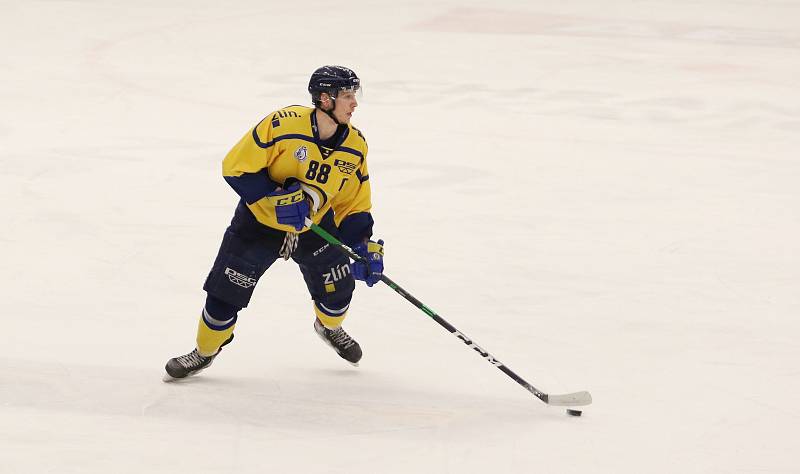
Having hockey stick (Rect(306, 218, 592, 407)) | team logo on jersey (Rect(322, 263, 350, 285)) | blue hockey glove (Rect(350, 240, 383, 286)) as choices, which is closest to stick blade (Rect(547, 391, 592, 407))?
hockey stick (Rect(306, 218, 592, 407))

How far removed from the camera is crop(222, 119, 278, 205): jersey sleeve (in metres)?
3.64

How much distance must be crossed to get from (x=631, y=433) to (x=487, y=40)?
7.89m

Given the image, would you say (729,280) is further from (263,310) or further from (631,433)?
(263,310)

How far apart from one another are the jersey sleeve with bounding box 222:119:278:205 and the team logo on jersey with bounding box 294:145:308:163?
76 millimetres

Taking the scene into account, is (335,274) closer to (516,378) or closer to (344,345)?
(344,345)

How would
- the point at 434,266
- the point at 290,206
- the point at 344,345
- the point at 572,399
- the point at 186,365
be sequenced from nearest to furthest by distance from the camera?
the point at 290,206 < the point at 572,399 < the point at 186,365 < the point at 344,345 < the point at 434,266

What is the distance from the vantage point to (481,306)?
4734 millimetres

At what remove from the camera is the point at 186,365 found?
3896 millimetres

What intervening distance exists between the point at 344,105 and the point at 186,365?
1041 millimetres

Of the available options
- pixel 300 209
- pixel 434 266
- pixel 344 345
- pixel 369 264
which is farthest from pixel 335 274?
pixel 434 266

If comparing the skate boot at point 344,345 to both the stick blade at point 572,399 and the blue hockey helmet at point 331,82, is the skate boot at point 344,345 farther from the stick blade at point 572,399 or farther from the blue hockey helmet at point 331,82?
the blue hockey helmet at point 331,82

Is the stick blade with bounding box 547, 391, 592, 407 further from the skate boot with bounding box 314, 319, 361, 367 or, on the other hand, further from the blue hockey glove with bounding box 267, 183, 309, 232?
the blue hockey glove with bounding box 267, 183, 309, 232

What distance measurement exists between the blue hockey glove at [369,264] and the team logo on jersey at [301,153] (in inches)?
15.0

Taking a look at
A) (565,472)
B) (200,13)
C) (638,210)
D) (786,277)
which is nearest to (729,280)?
(786,277)
